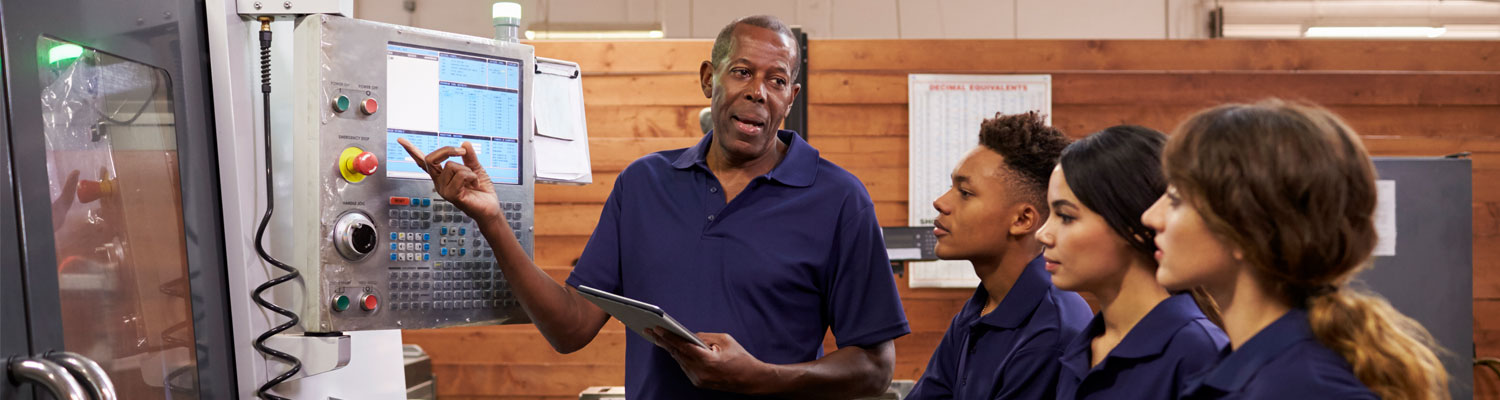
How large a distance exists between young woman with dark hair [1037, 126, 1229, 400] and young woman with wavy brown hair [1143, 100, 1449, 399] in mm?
175

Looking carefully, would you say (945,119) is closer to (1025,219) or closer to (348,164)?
Result: (1025,219)

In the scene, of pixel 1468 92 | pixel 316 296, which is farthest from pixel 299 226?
pixel 1468 92

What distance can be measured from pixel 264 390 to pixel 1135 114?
332 centimetres

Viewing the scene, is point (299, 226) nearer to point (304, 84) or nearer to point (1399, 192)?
point (304, 84)

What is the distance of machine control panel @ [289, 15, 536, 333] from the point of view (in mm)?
1623

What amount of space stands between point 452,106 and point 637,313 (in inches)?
22.0

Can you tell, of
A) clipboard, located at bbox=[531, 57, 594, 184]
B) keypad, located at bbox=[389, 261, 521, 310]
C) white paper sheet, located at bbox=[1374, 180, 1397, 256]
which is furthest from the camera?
white paper sheet, located at bbox=[1374, 180, 1397, 256]

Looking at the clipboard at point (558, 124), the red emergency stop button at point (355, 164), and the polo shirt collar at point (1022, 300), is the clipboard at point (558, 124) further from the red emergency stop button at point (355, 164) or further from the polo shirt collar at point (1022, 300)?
the polo shirt collar at point (1022, 300)

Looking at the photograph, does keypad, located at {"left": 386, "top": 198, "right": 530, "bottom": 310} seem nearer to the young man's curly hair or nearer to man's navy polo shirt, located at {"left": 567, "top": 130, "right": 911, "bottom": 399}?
man's navy polo shirt, located at {"left": 567, "top": 130, "right": 911, "bottom": 399}

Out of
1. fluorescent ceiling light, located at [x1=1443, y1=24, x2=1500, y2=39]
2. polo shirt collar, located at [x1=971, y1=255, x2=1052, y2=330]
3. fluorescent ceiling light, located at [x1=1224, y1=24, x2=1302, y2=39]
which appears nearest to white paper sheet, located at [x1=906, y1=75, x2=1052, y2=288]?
fluorescent ceiling light, located at [x1=1224, y1=24, x2=1302, y2=39]

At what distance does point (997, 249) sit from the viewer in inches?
64.0

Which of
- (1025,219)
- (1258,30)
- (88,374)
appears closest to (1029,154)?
(1025,219)

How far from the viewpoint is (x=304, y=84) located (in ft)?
5.30

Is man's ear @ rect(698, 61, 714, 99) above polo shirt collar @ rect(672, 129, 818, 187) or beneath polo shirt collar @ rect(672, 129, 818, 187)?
above
